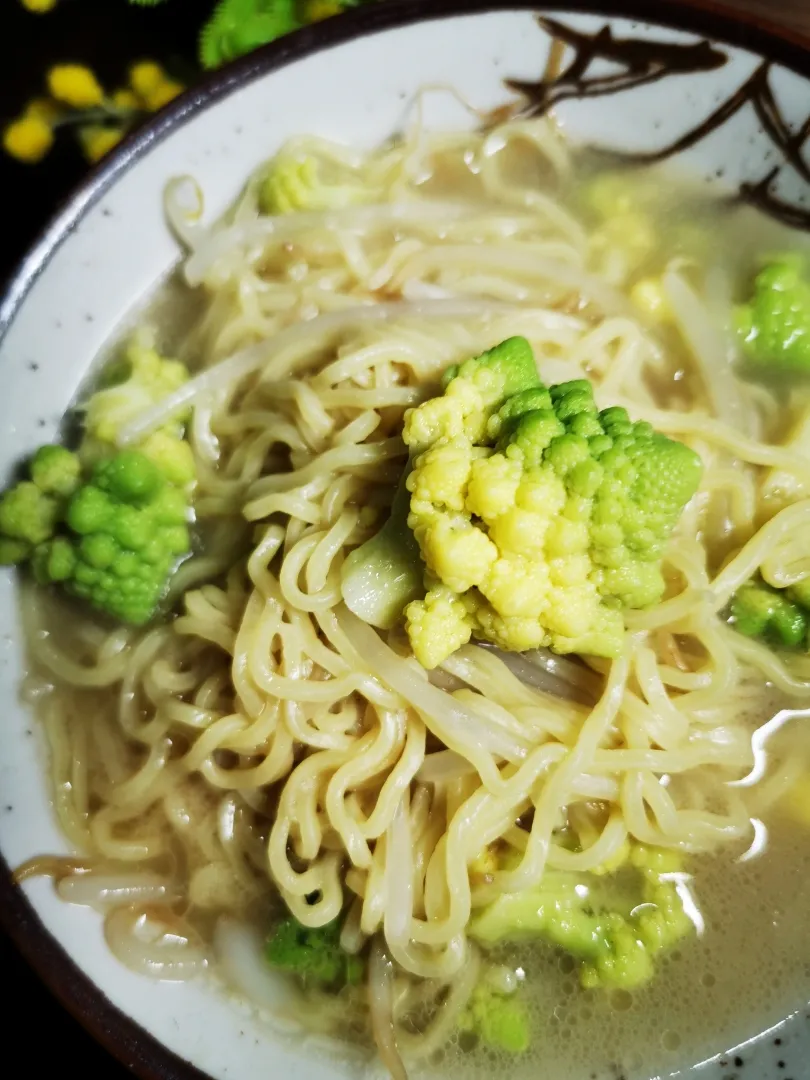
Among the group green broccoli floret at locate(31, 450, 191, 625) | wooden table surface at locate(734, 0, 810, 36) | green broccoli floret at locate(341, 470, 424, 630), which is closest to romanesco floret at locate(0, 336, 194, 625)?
green broccoli floret at locate(31, 450, 191, 625)

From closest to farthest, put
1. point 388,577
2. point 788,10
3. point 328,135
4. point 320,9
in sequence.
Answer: point 388,577
point 328,135
point 788,10
point 320,9

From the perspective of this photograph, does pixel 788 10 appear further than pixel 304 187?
Yes

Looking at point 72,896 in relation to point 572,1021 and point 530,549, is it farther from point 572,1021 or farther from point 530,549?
point 530,549

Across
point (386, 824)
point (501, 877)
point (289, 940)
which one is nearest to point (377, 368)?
point (386, 824)

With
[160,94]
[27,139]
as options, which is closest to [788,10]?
[160,94]

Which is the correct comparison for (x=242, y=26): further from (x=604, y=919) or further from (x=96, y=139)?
(x=604, y=919)

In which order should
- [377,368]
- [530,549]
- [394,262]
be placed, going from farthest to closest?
[394,262]
[377,368]
[530,549]

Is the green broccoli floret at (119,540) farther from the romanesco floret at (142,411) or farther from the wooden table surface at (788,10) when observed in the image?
the wooden table surface at (788,10)
